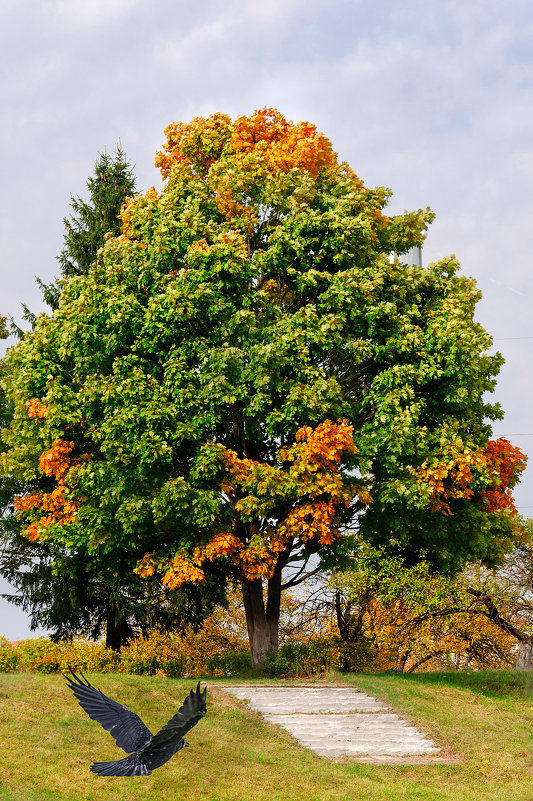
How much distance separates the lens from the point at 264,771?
1215 centimetres

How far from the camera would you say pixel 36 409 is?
18078mm

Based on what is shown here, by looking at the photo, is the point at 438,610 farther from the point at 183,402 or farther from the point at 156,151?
the point at 156,151

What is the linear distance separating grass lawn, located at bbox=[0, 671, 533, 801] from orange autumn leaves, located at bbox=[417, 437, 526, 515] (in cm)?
477

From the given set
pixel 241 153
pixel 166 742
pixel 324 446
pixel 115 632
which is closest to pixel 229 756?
pixel 166 742

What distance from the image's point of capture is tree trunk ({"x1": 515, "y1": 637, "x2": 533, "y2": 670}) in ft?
80.7

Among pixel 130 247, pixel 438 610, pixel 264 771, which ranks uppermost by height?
pixel 130 247

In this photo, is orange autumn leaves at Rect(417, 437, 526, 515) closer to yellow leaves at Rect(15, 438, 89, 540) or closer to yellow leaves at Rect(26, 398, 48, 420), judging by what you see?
yellow leaves at Rect(15, 438, 89, 540)

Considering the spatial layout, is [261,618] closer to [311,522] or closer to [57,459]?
[311,522]

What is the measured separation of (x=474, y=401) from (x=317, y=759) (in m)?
9.09

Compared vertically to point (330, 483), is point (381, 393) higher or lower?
higher

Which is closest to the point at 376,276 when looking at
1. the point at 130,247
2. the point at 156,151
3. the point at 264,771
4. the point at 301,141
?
the point at 301,141

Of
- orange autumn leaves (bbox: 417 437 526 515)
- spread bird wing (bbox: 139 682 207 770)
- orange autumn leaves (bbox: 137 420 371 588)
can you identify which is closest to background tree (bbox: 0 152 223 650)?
orange autumn leaves (bbox: 137 420 371 588)

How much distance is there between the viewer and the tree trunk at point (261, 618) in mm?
19844

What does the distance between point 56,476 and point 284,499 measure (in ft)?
19.1
